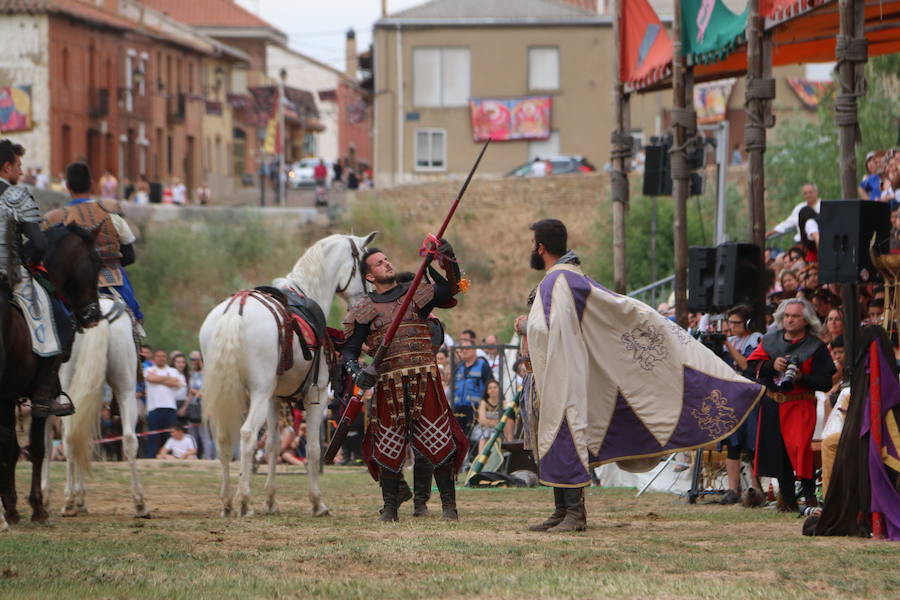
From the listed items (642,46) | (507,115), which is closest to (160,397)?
(642,46)

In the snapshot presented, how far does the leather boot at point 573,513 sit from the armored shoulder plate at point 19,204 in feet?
13.9

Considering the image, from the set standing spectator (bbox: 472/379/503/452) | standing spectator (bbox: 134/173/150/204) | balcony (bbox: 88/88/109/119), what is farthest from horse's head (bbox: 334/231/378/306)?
balcony (bbox: 88/88/109/119)

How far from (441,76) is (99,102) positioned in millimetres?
14198

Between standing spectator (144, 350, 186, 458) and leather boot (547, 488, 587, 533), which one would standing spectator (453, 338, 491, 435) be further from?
leather boot (547, 488, 587, 533)

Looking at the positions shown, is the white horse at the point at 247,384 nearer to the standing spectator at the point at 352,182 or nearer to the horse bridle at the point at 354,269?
the horse bridle at the point at 354,269

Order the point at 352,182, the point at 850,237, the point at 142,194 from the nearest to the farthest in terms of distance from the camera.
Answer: the point at 850,237 → the point at 142,194 → the point at 352,182

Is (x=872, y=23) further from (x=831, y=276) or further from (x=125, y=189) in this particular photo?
(x=125, y=189)

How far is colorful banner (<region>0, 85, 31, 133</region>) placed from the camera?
6069 cm

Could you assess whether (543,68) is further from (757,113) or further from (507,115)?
(757,113)

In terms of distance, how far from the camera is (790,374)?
42.4 ft

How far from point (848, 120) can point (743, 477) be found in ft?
12.3

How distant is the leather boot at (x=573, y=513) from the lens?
428 inches

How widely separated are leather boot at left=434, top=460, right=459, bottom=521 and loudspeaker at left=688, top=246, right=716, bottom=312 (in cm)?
412

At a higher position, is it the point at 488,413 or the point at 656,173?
the point at 656,173
